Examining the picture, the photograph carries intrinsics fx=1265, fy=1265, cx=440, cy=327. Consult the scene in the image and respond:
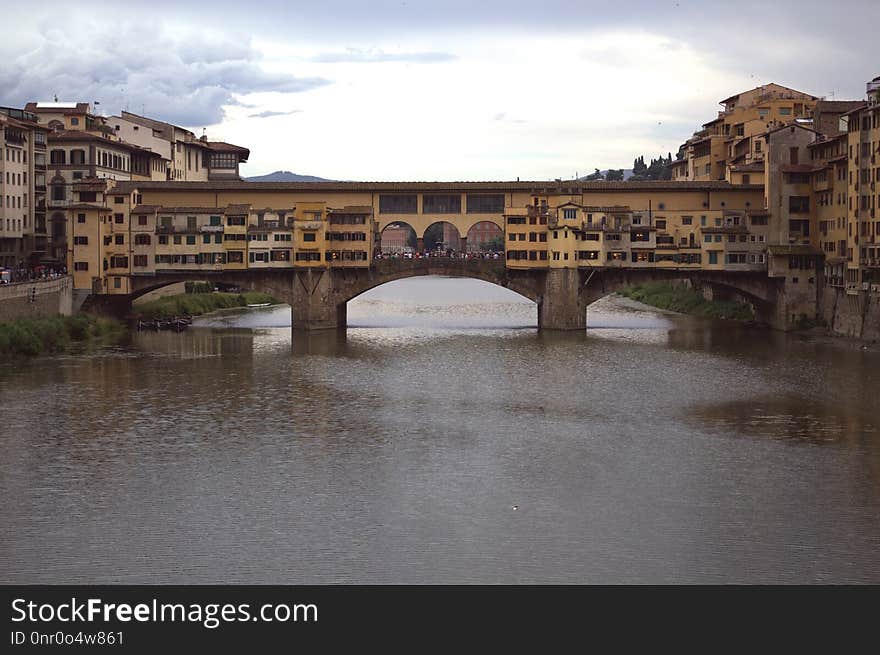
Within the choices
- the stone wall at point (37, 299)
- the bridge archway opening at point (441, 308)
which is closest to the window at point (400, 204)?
the bridge archway opening at point (441, 308)

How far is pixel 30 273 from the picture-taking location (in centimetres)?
5478

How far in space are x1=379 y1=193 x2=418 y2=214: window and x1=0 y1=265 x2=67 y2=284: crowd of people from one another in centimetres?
1421

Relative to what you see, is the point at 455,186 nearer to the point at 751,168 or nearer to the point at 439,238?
the point at 751,168

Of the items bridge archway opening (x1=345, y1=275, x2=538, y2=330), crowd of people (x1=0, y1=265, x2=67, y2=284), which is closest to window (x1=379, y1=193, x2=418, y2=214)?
bridge archway opening (x1=345, y1=275, x2=538, y2=330)

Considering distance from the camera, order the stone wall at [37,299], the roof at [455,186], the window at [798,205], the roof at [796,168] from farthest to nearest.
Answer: the roof at [455,186] < the window at [798,205] < the roof at [796,168] < the stone wall at [37,299]

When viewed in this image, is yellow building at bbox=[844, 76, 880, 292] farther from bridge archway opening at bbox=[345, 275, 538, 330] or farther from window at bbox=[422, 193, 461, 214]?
window at bbox=[422, 193, 461, 214]

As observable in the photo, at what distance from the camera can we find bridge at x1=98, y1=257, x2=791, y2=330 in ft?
176

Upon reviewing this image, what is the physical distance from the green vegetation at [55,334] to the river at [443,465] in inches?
45.6

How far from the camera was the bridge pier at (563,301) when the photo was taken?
5350 cm

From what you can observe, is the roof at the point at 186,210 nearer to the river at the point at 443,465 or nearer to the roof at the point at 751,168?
the river at the point at 443,465

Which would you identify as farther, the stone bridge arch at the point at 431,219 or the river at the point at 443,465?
the stone bridge arch at the point at 431,219

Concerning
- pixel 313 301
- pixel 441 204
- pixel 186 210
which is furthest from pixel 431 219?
pixel 186 210

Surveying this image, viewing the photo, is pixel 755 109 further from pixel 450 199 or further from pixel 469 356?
pixel 469 356
